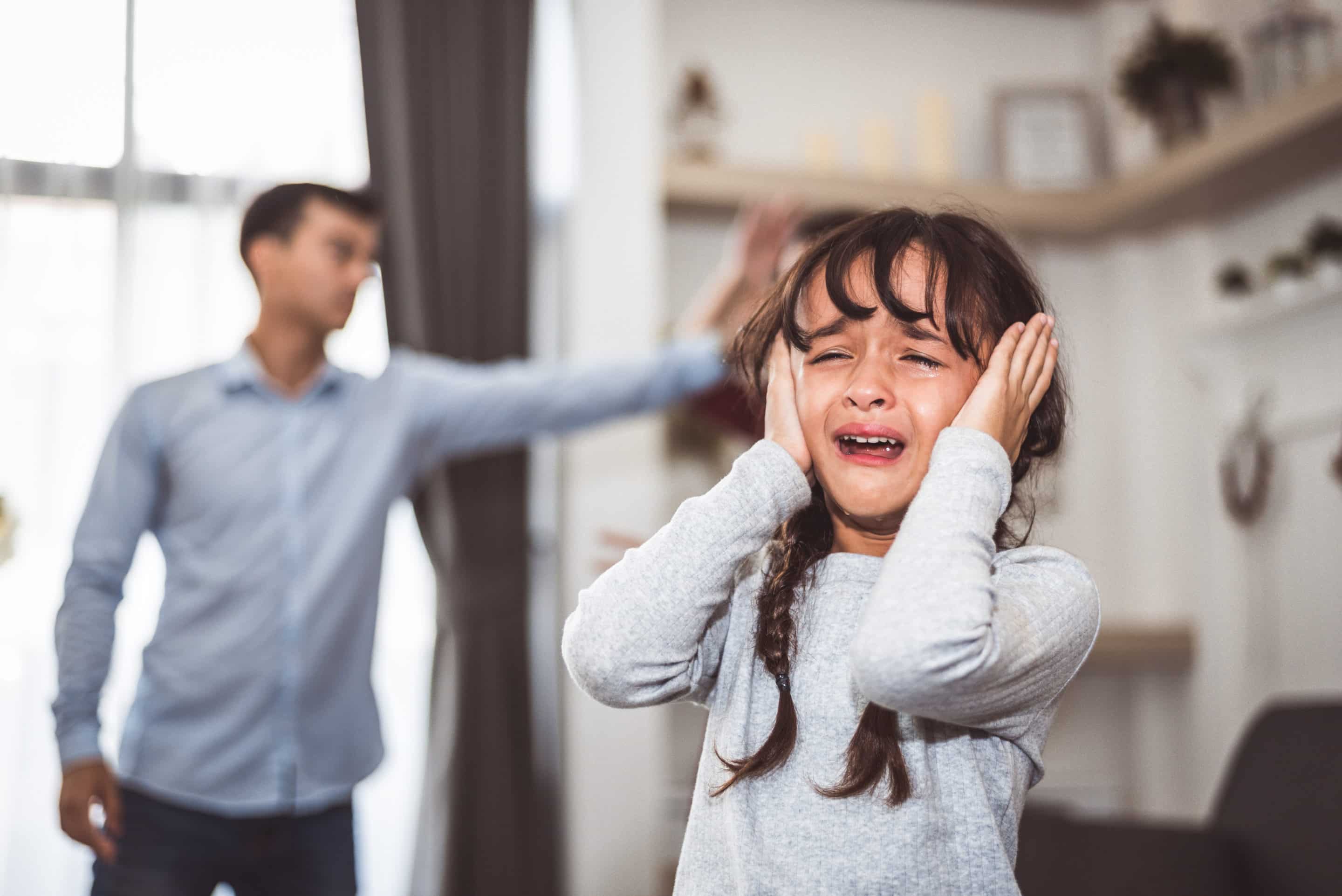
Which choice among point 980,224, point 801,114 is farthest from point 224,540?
point 801,114

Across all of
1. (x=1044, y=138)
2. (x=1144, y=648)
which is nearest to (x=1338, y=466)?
(x=1144, y=648)

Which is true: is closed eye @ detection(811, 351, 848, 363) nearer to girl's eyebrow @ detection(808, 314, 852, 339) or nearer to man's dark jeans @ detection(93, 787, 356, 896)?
girl's eyebrow @ detection(808, 314, 852, 339)

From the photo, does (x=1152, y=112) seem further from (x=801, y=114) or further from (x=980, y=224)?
(x=980, y=224)

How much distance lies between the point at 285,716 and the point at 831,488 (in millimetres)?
1300

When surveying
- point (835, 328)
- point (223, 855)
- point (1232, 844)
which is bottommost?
point (1232, 844)

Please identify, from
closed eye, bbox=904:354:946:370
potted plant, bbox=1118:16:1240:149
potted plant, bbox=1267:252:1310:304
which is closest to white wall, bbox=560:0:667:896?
potted plant, bbox=1118:16:1240:149

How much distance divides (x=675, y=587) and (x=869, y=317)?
287 mm

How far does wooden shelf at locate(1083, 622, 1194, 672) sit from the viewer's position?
332 centimetres

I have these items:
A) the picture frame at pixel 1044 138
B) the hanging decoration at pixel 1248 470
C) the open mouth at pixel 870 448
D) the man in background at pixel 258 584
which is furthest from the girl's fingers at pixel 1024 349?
the picture frame at pixel 1044 138

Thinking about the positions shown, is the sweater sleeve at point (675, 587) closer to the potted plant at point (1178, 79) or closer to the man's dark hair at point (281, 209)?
the man's dark hair at point (281, 209)

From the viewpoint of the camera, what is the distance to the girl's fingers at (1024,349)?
995 mm

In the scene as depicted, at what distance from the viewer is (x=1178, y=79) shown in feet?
10.8

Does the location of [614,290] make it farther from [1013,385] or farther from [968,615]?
[968,615]

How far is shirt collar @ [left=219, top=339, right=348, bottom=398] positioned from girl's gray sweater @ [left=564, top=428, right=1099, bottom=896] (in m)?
1.28
